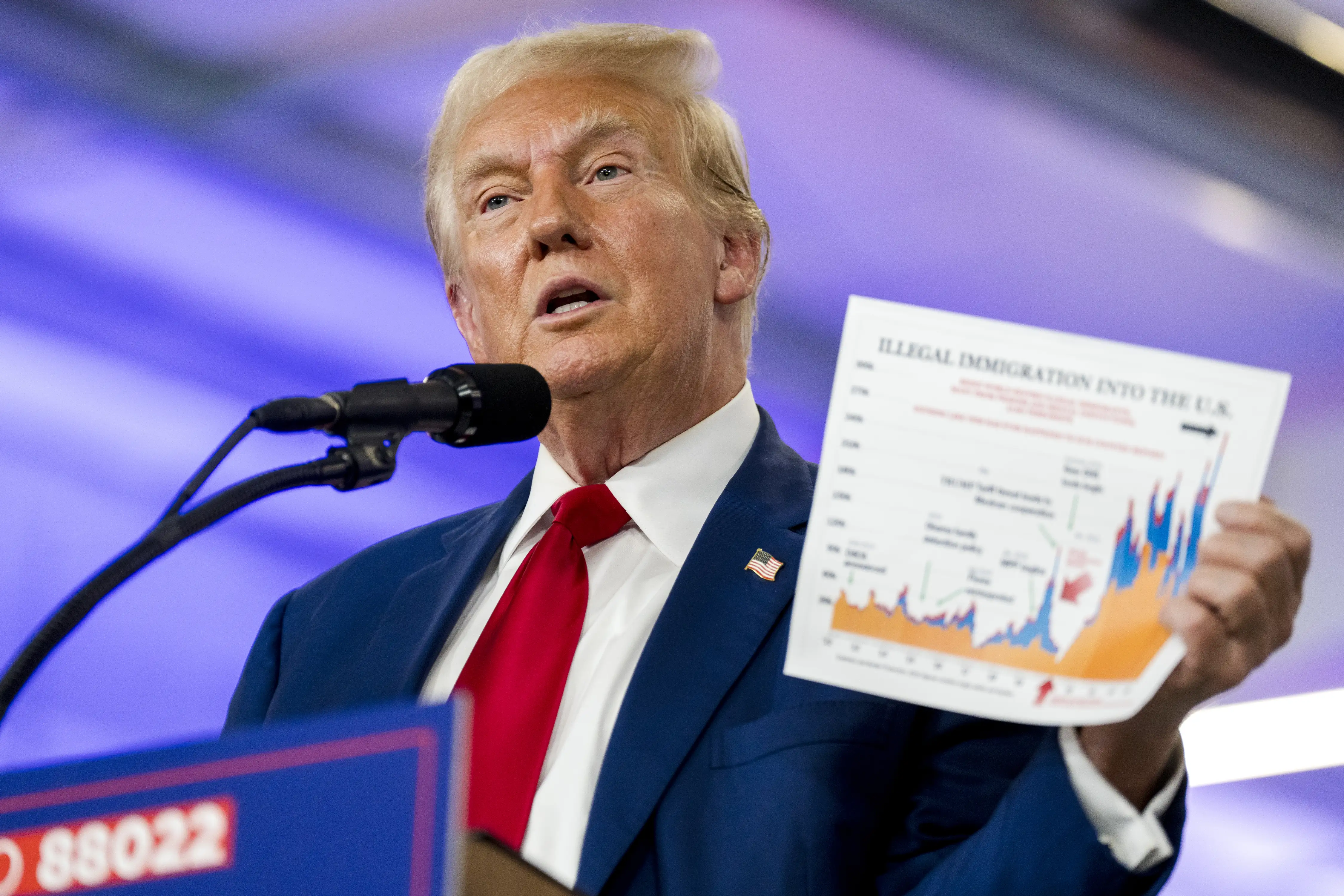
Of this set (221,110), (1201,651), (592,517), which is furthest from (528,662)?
(221,110)

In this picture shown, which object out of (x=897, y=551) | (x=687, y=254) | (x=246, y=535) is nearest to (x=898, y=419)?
(x=897, y=551)

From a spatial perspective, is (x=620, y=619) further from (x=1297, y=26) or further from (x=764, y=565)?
(x=1297, y=26)

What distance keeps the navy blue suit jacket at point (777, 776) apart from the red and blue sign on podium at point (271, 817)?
0.65 meters

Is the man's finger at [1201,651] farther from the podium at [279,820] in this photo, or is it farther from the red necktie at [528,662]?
the red necktie at [528,662]

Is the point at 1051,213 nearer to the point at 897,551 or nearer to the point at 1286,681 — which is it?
the point at 1286,681

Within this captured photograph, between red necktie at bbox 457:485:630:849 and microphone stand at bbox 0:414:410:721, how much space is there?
0.51 m

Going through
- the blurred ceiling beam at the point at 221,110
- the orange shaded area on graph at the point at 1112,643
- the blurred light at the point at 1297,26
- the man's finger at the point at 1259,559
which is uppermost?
the blurred light at the point at 1297,26

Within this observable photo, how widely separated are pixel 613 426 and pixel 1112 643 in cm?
93

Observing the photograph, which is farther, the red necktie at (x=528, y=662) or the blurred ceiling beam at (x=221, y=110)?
the blurred ceiling beam at (x=221, y=110)

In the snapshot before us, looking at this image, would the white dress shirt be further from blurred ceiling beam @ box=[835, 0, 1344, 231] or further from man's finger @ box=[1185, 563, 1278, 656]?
blurred ceiling beam @ box=[835, 0, 1344, 231]

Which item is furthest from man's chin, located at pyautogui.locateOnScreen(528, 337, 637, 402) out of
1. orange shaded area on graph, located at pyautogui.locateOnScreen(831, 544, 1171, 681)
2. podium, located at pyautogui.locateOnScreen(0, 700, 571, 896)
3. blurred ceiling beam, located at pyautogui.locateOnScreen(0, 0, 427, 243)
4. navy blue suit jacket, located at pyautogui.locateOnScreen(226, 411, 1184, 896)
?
blurred ceiling beam, located at pyautogui.locateOnScreen(0, 0, 427, 243)

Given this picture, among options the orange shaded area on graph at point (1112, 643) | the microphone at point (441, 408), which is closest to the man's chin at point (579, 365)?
the microphone at point (441, 408)

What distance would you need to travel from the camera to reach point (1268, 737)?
3.18 metres

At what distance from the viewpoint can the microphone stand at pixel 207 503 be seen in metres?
0.99
